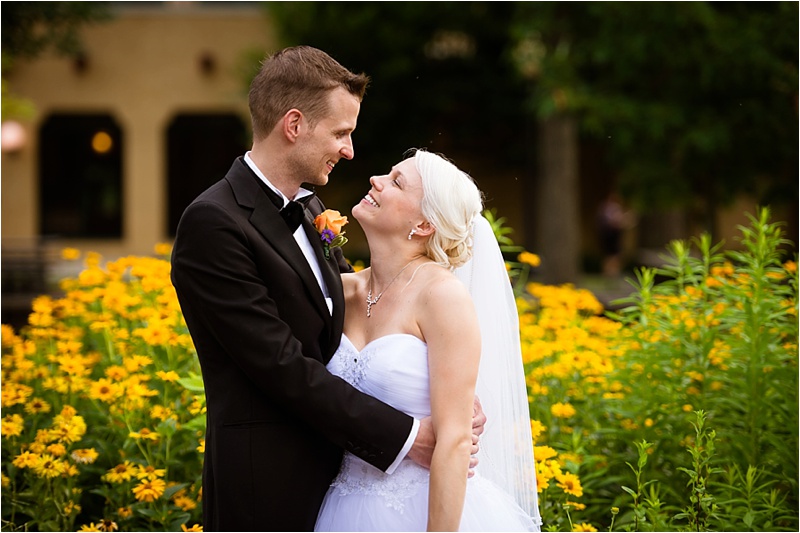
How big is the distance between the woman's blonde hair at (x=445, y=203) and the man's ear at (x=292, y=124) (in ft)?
1.29

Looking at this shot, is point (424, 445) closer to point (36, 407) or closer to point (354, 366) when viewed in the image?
point (354, 366)

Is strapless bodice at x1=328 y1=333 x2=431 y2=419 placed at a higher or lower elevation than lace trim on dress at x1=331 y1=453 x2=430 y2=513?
higher

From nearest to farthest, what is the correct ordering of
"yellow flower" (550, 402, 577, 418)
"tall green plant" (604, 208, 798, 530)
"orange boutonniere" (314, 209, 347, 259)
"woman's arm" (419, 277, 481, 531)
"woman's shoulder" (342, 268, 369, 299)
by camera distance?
1. "woman's arm" (419, 277, 481, 531)
2. "orange boutonniere" (314, 209, 347, 259)
3. "woman's shoulder" (342, 268, 369, 299)
4. "yellow flower" (550, 402, 577, 418)
5. "tall green plant" (604, 208, 798, 530)

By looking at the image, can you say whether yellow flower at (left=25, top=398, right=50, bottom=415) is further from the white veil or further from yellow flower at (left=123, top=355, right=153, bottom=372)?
the white veil

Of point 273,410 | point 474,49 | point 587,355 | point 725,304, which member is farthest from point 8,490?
point 474,49

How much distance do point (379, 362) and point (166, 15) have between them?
22083 mm

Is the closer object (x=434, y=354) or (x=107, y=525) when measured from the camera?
(x=434, y=354)

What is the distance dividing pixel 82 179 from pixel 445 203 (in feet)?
76.8

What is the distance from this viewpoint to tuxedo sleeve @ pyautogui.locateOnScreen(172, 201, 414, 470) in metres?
2.61

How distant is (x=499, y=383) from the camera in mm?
3258

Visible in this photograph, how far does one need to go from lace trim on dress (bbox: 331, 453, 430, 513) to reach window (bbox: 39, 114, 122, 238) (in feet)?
75.0

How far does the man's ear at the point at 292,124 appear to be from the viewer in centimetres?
281

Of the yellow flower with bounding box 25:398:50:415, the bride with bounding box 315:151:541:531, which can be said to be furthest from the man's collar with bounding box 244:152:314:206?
the yellow flower with bounding box 25:398:50:415

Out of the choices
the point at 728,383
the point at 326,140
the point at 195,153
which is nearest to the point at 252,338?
the point at 326,140
